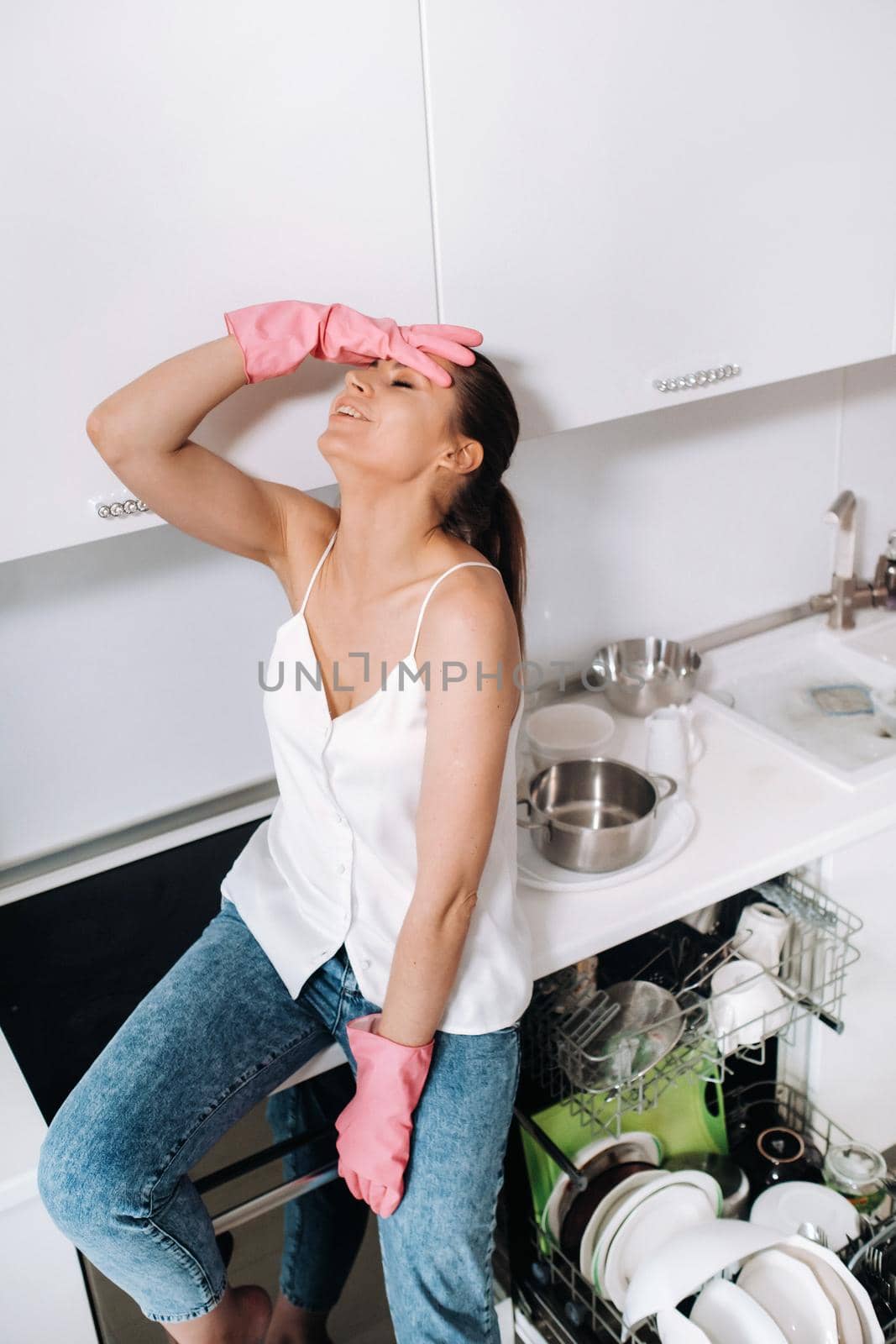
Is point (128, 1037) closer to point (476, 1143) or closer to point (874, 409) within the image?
point (476, 1143)

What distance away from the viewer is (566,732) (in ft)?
6.63

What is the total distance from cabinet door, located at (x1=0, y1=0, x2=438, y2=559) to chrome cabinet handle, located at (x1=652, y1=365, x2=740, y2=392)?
0.38 metres

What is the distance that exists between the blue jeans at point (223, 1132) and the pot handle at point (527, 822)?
0.29 meters

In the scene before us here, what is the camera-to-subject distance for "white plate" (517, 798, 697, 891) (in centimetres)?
166

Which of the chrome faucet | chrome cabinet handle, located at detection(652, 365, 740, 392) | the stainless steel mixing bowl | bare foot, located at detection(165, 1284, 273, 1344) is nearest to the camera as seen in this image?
bare foot, located at detection(165, 1284, 273, 1344)

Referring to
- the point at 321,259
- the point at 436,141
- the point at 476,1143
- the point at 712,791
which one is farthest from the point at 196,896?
the point at 436,141

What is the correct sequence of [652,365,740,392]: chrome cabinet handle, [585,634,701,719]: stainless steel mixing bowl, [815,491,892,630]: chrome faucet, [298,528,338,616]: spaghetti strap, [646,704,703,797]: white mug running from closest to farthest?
[298,528,338,616]: spaghetti strap → [652,365,740,392]: chrome cabinet handle → [646,704,703,797]: white mug → [585,634,701,719]: stainless steel mixing bowl → [815,491,892,630]: chrome faucet

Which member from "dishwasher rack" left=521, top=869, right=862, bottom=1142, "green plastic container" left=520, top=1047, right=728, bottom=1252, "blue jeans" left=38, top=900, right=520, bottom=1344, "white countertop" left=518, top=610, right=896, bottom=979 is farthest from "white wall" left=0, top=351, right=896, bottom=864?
"green plastic container" left=520, top=1047, right=728, bottom=1252

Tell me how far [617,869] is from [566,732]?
15.1 inches

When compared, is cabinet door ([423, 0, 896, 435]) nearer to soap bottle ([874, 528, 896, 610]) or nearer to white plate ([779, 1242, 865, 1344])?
→ soap bottle ([874, 528, 896, 610])

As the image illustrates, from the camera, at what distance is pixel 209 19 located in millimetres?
1192

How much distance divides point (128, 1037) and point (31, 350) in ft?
2.41

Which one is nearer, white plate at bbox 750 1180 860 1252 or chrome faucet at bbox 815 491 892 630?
white plate at bbox 750 1180 860 1252

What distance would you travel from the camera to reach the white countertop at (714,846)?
5.09ft
